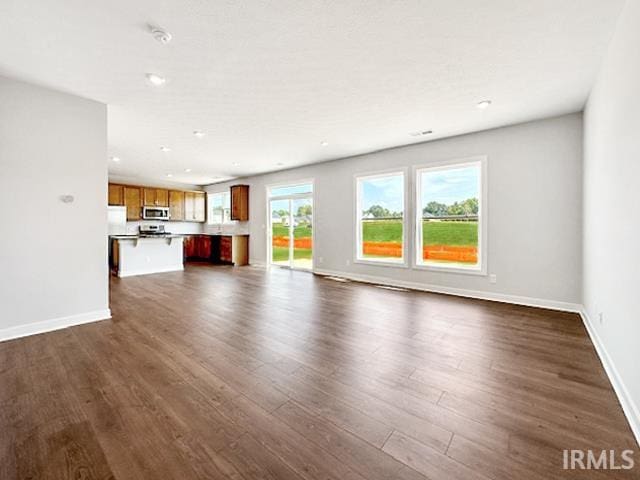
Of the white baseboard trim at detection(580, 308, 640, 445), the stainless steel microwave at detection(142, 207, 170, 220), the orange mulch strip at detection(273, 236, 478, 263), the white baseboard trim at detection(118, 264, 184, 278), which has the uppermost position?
the stainless steel microwave at detection(142, 207, 170, 220)

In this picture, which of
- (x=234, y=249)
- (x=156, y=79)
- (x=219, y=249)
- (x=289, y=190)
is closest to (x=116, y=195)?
(x=219, y=249)

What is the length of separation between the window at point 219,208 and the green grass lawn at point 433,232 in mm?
5654

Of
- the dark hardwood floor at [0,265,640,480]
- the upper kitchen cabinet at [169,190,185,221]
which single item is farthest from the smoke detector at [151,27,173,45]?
Answer: the upper kitchen cabinet at [169,190,185,221]

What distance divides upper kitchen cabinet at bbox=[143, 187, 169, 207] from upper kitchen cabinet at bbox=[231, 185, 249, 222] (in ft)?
7.51

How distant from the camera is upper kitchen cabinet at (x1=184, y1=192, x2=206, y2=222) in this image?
32.6 ft

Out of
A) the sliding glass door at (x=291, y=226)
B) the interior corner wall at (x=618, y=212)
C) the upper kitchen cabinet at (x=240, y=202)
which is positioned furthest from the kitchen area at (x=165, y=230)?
the interior corner wall at (x=618, y=212)

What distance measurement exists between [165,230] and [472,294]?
30.8 feet

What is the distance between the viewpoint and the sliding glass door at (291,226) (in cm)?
754

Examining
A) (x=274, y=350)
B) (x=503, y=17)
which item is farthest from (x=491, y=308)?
(x=503, y=17)

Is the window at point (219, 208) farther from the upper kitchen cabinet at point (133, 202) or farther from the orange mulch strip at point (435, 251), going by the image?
the orange mulch strip at point (435, 251)

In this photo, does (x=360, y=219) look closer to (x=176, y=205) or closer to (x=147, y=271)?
(x=147, y=271)

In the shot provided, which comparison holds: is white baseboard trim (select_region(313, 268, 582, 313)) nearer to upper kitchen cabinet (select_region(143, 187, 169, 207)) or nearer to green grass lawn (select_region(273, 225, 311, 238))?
green grass lawn (select_region(273, 225, 311, 238))

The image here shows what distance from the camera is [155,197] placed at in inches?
353

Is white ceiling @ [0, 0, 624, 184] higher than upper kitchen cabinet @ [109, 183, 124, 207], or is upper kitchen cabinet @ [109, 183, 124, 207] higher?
white ceiling @ [0, 0, 624, 184]
